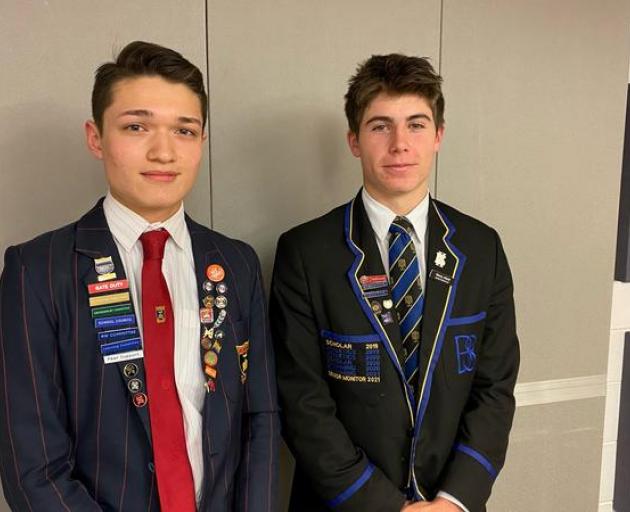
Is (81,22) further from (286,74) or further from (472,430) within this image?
(472,430)

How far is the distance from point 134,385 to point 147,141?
0.56 meters

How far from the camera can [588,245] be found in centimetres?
240

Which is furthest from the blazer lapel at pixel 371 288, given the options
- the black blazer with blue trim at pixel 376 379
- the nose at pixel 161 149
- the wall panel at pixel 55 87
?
the wall panel at pixel 55 87

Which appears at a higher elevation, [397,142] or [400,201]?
[397,142]

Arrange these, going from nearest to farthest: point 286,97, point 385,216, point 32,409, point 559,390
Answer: point 32,409 < point 385,216 < point 286,97 < point 559,390

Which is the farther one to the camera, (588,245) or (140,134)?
(588,245)

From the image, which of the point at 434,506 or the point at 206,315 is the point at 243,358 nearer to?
the point at 206,315

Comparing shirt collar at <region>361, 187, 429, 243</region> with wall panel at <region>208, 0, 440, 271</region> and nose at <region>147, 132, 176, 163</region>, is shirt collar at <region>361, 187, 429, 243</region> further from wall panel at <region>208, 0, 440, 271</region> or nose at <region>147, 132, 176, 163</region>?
nose at <region>147, 132, 176, 163</region>

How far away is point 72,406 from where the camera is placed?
49.8 inches

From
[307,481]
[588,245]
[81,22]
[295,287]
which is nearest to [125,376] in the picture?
[295,287]

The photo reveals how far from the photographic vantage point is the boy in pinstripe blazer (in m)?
1.22

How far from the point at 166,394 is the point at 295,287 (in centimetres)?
47

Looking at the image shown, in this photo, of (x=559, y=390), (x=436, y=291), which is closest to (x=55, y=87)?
(x=436, y=291)

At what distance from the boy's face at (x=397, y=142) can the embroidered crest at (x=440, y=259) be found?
7.7 inches
